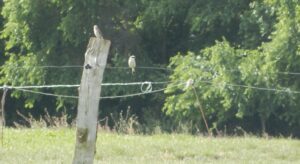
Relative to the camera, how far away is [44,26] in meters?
25.9

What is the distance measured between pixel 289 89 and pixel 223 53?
209 centimetres

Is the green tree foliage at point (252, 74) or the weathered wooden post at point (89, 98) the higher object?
the green tree foliage at point (252, 74)

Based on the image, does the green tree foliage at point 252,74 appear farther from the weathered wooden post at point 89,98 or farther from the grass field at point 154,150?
the weathered wooden post at point 89,98

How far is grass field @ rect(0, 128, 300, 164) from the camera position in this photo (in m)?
12.3

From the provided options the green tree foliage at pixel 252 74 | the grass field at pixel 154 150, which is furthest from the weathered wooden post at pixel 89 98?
the green tree foliage at pixel 252 74

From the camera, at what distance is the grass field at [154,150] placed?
12.3 meters

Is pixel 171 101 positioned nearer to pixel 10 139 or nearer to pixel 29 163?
pixel 10 139

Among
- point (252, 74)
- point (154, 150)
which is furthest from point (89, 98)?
point (252, 74)

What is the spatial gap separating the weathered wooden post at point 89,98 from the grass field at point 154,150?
13.8ft

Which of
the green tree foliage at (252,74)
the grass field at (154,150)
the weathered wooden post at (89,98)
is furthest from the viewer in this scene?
the green tree foliage at (252,74)

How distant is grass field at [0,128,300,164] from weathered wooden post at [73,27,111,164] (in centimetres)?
419

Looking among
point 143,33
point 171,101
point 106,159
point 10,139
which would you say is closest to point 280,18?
point 171,101

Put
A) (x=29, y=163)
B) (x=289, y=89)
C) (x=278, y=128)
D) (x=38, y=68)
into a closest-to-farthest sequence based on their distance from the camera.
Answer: (x=29, y=163), (x=289, y=89), (x=278, y=128), (x=38, y=68)

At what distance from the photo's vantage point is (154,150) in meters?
13.1
